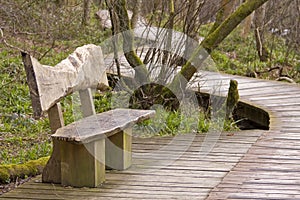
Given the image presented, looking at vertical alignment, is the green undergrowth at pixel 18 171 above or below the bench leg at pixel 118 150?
below

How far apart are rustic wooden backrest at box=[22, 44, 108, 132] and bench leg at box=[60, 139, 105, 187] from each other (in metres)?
0.27

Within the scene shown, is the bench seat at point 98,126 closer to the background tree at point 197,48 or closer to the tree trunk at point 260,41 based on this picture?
the background tree at point 197,48

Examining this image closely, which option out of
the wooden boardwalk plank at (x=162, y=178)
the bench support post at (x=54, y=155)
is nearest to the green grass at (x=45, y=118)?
the wooden boardwalk plank at (x=162, y=178)

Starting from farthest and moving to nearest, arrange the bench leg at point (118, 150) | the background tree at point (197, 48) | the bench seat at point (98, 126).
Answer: the background tree at point (197, 48), the bench leg at point (118, 150), the bench seat at point (98, 126)

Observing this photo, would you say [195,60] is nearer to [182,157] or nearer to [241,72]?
[182,157]

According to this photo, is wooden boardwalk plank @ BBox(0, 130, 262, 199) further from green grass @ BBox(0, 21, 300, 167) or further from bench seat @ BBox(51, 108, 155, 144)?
green grass @ BBox(0, 21, 300, 167)

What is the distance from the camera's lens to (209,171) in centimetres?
548

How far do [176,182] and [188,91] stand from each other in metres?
4.22

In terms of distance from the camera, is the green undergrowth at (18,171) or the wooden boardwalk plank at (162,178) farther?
the green undergrowth at (18,171)

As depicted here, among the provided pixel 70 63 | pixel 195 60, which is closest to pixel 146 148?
pixel 70 63

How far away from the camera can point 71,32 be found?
47.6 feet

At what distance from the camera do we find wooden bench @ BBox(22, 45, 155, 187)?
429 centimetres

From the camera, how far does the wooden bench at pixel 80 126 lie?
4.29m

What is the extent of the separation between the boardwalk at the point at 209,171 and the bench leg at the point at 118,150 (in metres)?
0.09
